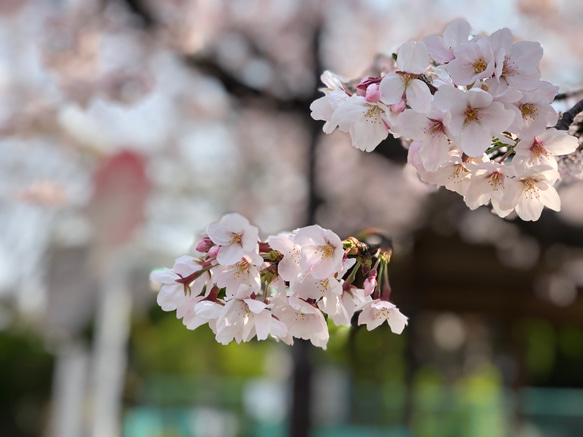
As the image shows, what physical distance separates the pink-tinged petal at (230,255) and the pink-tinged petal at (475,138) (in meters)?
0.22

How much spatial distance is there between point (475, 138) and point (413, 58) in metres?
0.09

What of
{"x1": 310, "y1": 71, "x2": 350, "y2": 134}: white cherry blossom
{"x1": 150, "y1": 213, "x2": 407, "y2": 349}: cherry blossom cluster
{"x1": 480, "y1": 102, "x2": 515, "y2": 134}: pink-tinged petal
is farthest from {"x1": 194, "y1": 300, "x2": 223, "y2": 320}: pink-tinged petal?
{"x1": 480, "y1": 102, "x2": 515, "y2": 134}: pink-tinged petal

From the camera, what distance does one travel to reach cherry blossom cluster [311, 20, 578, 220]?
1.75 ft

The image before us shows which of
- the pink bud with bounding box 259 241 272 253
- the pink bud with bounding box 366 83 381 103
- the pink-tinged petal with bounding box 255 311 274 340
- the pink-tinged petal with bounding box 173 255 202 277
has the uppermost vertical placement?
the pink bud with bounding box 366 83 381 103

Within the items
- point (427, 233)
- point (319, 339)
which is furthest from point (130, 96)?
point (319, 339)

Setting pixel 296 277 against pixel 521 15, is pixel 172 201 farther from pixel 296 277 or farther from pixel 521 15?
pixel 296 277

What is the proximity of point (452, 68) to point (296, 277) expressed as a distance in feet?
0.77

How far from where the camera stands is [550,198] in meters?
0.62

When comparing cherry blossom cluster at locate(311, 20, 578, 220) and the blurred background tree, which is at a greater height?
the blurred background tree

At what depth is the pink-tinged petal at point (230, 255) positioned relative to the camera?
0.56 meters

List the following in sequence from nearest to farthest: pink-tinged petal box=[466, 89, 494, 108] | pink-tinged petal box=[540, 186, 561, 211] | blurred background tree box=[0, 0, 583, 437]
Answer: pink-tinged petal box=[466, 89, 494, 108]
pink-tinged petal box=[540, 186, 561, 211]
blurred background tree box=[0, 0, 583, 437]

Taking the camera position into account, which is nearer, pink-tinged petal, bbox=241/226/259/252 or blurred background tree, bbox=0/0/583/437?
pink-tinged petal, bbox=241/226/259/252

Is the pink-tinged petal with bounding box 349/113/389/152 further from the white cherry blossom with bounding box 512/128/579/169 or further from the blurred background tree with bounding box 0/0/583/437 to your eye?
the blurred background tree with bounding box 0/0/583/437

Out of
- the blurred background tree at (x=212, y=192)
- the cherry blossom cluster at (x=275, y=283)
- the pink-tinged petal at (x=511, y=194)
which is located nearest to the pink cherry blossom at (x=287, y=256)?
the cherry blossom cluster at (x=275, y=283)
